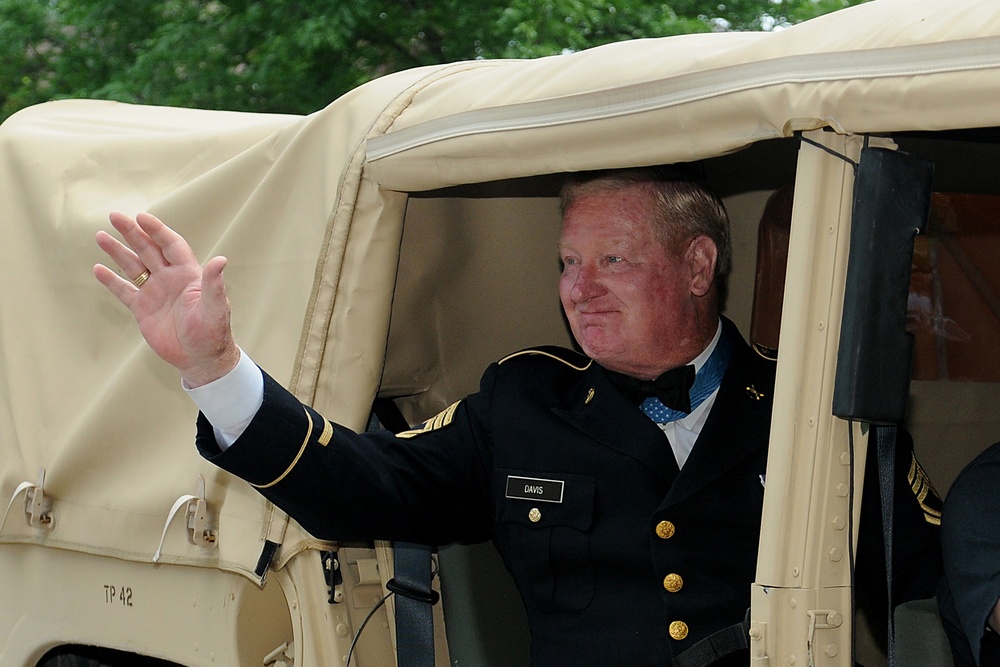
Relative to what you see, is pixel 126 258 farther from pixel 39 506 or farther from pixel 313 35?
pixel 313 35

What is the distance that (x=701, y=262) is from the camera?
2.99 m

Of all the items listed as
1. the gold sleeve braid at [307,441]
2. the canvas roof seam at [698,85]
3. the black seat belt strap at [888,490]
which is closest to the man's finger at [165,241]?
the gold sleeve braid at [307,441]

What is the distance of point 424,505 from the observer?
2.93 metres

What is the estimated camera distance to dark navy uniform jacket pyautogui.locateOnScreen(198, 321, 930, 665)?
2650 mm

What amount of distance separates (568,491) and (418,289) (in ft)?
Result: 2.26

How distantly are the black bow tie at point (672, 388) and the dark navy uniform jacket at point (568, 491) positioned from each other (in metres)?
0.05

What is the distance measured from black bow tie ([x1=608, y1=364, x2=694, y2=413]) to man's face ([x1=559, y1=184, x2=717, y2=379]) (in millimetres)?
52

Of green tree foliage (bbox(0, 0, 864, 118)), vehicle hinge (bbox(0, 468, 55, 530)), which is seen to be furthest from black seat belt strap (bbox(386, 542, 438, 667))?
green tree foliage (bbox(0, 0, 864, 118))

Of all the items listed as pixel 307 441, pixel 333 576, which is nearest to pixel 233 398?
pixel 307 441

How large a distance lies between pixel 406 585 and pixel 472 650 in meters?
0.29

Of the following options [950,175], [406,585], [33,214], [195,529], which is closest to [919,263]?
[950,175]

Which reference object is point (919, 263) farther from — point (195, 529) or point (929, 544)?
point (195, 529)

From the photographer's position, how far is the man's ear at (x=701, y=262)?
2967 millimetres

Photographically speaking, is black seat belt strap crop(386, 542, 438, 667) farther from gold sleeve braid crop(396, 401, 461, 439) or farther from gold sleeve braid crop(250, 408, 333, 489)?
gold sleeve braid crop(250, 408, 333, 489)
